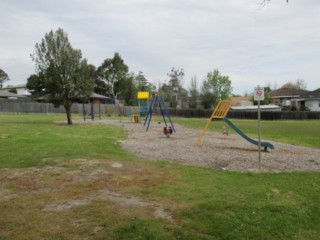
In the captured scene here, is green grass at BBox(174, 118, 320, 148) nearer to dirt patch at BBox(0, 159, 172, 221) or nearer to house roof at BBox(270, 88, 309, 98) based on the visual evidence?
dirt patch at BBox(0, 159, 172, 221)

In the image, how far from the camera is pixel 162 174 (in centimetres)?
780

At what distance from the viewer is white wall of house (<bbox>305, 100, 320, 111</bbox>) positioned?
5591cm

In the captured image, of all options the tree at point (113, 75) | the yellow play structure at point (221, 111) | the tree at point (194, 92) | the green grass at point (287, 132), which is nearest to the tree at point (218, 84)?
the tree at point (194, 92)

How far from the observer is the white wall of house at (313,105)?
2201 inches

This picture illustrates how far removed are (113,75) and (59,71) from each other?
47.7 metres

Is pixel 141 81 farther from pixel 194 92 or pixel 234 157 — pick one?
pixel 234 157

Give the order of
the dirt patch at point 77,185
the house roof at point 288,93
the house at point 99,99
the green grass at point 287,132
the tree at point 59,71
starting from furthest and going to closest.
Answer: the house roof at point 288,93 → the house at point 99,99 → the tree at point 59,71 → the green grass at point 287,132 → the dirt patch at point 77,185

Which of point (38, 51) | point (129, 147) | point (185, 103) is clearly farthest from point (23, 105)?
point (129, 147)

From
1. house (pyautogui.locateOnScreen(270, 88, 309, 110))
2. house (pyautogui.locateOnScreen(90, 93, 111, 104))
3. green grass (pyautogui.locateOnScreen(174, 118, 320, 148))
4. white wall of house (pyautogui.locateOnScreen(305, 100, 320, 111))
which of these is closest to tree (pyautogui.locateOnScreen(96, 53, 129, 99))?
house (pyautogui.locateOnScreen(90, 93, 111, 104))

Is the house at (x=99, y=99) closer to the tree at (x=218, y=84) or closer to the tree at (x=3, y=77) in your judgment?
the tree at (x=218, y=84)

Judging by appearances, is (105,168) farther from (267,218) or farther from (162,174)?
(267,218)

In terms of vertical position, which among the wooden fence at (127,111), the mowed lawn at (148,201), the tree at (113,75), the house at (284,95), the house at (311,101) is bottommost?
the mowed lawn at (148,201)

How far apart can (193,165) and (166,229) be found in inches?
193

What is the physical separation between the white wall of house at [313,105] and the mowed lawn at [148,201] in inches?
2099
